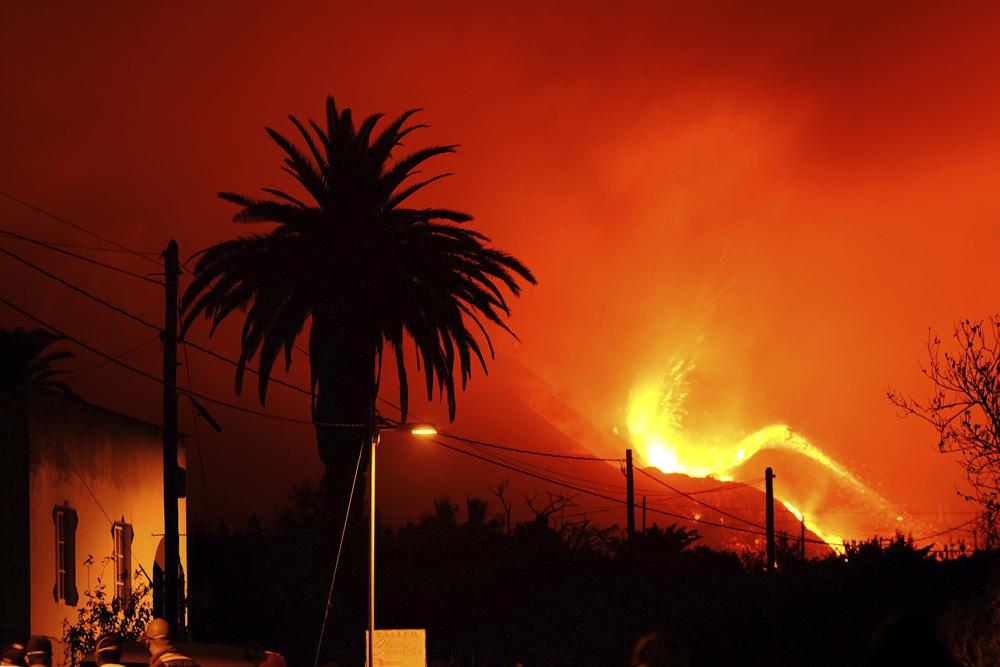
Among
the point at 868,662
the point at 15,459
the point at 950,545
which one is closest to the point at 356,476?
the point at 15,459

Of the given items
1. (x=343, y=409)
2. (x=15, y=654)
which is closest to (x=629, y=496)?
(x=343, y=409)

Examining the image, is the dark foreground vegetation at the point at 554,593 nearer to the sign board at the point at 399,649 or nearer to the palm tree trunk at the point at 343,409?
the palm tree trunk at the point at 343,409

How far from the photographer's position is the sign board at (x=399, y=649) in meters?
23.1

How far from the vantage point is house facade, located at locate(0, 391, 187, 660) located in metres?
24.0

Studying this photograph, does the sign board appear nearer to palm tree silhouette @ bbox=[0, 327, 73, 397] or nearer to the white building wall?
the white building wall

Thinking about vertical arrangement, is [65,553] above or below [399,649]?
above

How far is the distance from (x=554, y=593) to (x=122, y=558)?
20.1 metres

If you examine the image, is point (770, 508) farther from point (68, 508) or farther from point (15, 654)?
point (15, 654)

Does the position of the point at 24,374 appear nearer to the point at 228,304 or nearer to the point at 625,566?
the point at 228,304

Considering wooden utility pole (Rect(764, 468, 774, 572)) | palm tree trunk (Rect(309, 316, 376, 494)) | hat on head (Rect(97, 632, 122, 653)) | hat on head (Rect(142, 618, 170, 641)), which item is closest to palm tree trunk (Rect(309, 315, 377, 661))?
palm tree trunk (Rect(309, 316, 376, 494))

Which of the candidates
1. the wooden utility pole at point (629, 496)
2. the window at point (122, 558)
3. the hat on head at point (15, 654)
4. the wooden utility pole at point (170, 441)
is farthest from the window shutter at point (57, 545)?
the wooden utility pole at point (629, 496)

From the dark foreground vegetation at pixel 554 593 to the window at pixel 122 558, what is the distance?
199 inches

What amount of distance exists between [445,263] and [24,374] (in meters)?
20.7

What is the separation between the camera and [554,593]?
47.2 metres
